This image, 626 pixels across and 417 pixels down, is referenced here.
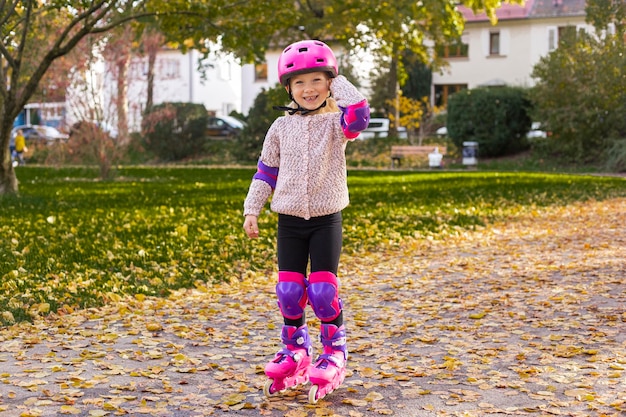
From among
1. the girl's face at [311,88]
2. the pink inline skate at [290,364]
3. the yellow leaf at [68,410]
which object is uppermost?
the girl's face at [311,88]

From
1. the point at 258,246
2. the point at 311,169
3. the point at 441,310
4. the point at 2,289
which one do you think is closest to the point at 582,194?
the point at 258,246

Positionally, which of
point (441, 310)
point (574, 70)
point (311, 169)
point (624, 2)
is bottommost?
point (441, 310)

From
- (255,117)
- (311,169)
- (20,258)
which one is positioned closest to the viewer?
(311,169)

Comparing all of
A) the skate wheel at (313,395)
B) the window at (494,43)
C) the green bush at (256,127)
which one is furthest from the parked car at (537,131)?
the skate wheel at (313,395)

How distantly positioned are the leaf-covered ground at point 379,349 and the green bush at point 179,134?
24.8 metres

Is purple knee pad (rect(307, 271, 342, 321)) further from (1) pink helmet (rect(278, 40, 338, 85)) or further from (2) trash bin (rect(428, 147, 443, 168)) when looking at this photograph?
(2) trash bin (rect(428, 147, 443, 168))

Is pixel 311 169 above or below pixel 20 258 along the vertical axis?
above

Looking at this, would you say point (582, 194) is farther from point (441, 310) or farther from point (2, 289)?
point (2, 289)

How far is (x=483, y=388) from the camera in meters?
5.22

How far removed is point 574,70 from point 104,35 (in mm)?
14740

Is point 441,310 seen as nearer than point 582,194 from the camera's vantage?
Yes

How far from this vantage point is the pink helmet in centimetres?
503

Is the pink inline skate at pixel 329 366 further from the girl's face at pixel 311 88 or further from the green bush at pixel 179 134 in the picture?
the green bush at pixel 179 134

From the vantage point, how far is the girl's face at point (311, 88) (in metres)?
5.12
